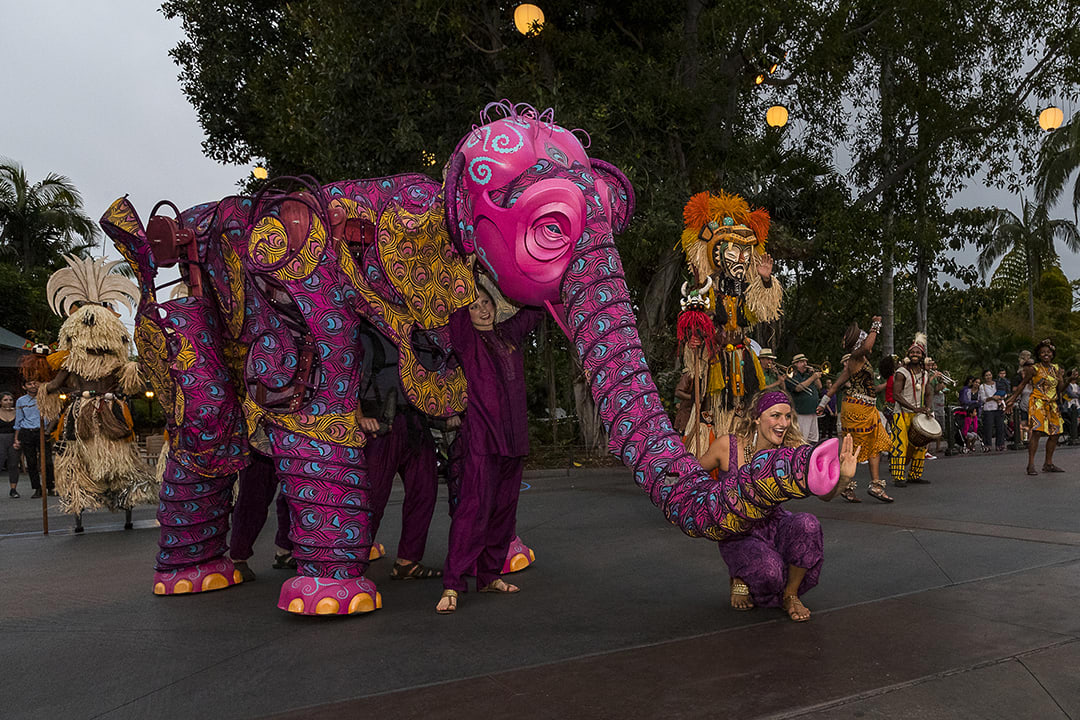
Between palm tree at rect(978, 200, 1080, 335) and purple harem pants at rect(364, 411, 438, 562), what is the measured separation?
27865 millimetres

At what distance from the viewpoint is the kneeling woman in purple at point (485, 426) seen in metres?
4.26

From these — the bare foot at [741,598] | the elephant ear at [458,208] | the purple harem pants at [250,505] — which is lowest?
the bare foot at [741,598]

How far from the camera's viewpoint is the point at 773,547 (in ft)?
12.9

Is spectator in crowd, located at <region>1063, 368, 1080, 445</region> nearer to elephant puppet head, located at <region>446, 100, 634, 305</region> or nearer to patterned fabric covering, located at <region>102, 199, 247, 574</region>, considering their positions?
elephant puppet head, located at <region>446, 100, 634, 305</region>

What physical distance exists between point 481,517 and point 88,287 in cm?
511

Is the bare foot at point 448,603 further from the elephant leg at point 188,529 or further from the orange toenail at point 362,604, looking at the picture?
the elephant leg at point 188,529

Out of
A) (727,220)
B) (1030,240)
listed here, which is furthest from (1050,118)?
(1030,240)

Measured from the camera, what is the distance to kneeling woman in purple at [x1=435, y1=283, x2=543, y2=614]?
4.26m

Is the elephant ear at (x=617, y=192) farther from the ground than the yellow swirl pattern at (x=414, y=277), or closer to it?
farther from the ground

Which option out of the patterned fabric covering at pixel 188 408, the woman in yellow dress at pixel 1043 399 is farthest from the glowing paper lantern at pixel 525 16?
the woman in yellow dress at pixel 1043 399

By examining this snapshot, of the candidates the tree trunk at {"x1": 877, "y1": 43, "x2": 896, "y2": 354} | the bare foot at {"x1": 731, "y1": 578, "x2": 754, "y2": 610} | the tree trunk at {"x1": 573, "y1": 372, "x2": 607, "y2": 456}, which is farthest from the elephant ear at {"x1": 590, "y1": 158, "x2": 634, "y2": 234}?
the tree trunk at {"x1": 877, "y1": 43, "x2": 896, "y2": 354}

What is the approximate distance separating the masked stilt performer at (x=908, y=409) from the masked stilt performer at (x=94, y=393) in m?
7.36

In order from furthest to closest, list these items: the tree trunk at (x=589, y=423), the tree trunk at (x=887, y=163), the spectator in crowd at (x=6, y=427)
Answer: the tree trunk at (x=887, y=163) → the spectator in crowd at (x=6, y=427) → the tree trunk at (x=589, y=423)

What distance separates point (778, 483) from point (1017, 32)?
12.4 meters
